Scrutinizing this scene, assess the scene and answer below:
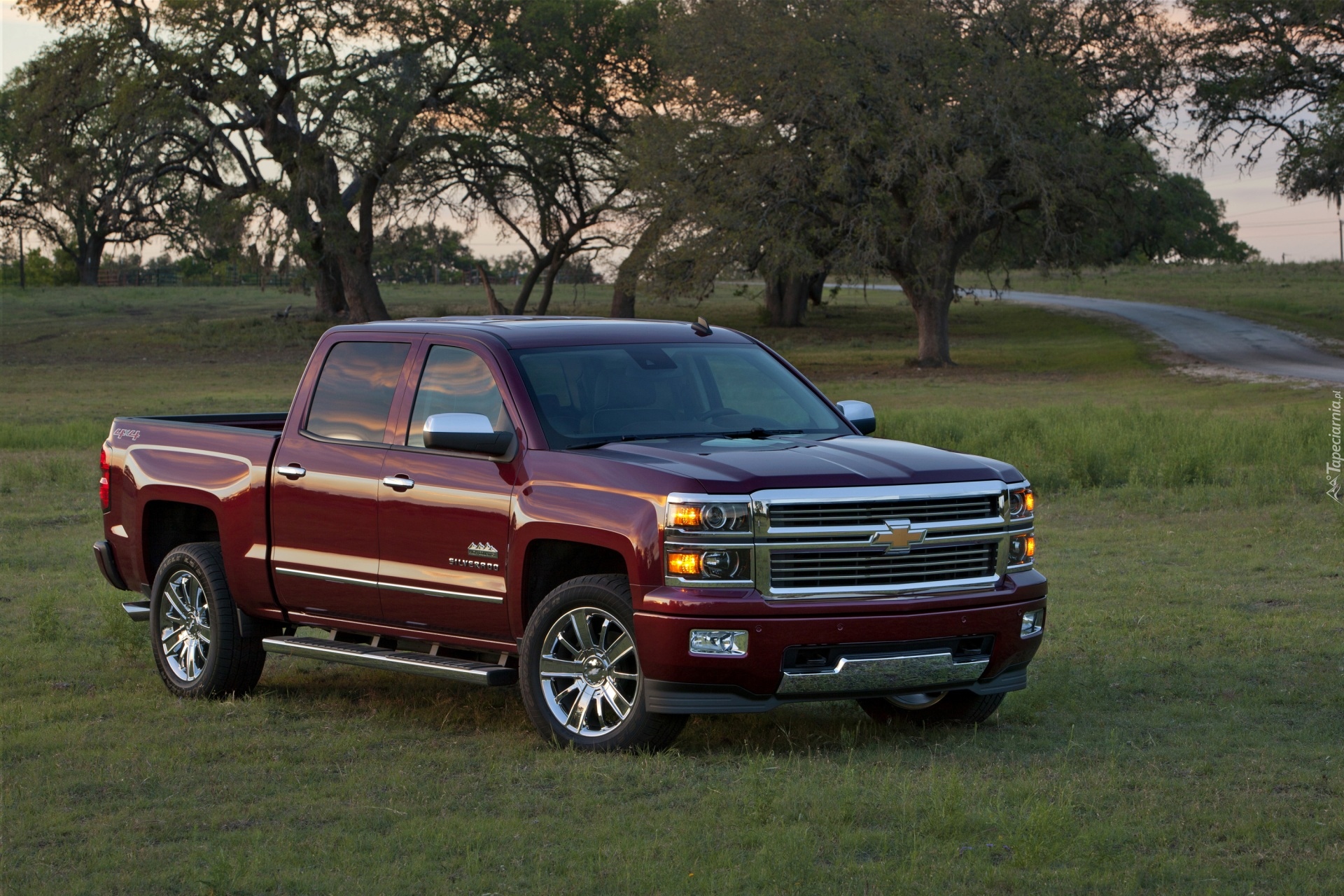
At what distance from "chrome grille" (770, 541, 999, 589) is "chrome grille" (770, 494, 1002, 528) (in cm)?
12

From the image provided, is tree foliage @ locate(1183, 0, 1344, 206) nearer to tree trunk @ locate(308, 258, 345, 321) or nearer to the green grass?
the green grass

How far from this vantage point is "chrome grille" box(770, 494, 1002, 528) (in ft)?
21.5

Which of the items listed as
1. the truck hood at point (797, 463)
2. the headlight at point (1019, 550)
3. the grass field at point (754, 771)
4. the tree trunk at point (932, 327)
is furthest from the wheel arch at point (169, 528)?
the tree trunk at point (932, 327)

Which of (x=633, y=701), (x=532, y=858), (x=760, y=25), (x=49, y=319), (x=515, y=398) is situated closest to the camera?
(x=532, y=858)

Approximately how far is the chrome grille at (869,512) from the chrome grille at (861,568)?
12 cm

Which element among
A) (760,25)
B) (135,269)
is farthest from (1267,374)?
(135,269)

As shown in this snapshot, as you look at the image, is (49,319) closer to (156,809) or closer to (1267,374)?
(1267,374)

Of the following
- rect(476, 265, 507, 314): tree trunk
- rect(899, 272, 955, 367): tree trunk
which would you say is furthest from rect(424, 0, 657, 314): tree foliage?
rect(476, 265, 507, 314): tree trunk

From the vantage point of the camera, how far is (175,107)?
139 feet

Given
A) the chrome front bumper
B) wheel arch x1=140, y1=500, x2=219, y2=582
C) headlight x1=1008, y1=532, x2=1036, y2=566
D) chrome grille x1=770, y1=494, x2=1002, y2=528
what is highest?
chrome grille x1=770, y1=494, x2=1002, y2=528

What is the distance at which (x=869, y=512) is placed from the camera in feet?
21.7

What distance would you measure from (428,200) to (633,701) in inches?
1624

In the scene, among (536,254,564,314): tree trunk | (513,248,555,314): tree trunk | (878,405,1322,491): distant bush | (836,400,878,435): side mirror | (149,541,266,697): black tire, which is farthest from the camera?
(513,248,555,314): tree trunk

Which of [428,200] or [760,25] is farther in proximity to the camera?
[428,200]
